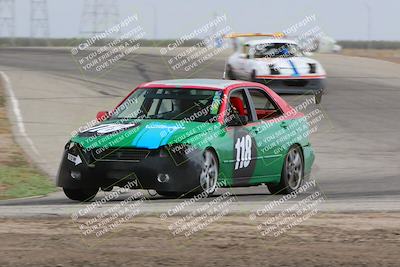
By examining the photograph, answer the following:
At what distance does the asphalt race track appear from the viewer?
1166 centimetres

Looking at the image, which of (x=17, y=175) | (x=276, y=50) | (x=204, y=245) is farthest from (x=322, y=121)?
(x=204, y=245)

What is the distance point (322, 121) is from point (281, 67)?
2654 mm

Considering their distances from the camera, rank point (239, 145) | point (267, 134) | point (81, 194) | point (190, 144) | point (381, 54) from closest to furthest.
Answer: point (190, 144)
point (81, 194)
point (239, 145)
point (267, 134)
point (381, 54)

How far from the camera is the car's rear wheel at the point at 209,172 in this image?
34.7 feet

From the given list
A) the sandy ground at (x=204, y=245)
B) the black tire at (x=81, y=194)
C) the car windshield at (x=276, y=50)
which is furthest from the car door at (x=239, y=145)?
the car windshield at (x=276, y=50)

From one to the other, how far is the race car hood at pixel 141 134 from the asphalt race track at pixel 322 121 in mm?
682

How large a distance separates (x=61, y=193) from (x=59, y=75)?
17808mm

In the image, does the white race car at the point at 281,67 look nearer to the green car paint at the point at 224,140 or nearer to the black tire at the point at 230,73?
the black tire at the point at 230,73

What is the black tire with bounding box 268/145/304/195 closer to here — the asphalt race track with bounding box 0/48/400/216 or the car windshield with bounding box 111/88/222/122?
the asphalt race track with bounding box 0/48/400/216

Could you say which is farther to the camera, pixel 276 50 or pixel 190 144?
pixel 276 50

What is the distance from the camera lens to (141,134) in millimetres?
10523

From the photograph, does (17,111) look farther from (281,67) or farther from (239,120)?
(239,120)

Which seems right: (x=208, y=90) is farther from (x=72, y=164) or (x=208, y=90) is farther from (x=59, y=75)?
(x=59, y=75)


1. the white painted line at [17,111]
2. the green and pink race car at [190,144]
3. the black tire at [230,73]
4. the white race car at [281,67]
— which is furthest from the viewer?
the black tire at [230,73]
